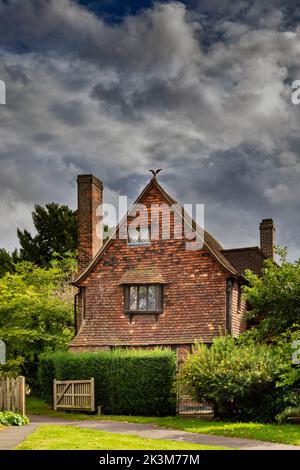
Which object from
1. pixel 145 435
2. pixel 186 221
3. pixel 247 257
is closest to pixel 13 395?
pixel 145 435

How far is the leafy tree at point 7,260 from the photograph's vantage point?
183 ft

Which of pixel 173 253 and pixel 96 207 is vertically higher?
pixel 96 207

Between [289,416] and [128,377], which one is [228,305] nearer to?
[128,377]

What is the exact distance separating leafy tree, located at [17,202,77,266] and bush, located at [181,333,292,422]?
31.0 meters

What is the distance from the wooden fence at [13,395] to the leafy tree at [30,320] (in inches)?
337

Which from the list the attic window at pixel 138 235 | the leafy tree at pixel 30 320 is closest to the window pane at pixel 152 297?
the attic window at pixel 138 235

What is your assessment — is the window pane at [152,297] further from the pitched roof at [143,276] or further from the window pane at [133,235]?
the window pane at [133,235]

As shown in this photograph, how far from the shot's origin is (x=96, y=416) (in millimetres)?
30312

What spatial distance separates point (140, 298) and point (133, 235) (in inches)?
120

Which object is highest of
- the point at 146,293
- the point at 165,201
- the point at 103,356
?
the point at 165,201

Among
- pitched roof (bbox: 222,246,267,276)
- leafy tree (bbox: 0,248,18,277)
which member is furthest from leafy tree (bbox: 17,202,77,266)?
pitched roof (bbox: 222,246,267,276)
